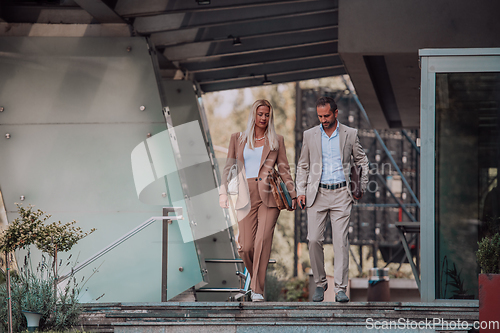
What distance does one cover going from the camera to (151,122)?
7664 millimetres

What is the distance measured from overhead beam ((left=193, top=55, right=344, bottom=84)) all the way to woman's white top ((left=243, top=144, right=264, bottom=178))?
5.24m

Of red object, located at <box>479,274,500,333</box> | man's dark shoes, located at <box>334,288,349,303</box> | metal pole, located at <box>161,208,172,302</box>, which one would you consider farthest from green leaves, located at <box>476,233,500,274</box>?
metal pole, located at <box>161,208,172,302</box>

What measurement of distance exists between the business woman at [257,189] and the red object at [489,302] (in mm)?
1978

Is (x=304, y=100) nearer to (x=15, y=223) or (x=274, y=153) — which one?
(x=274, y=153)

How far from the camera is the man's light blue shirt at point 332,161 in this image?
570 cm

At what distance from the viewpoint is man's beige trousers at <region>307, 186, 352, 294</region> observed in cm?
558

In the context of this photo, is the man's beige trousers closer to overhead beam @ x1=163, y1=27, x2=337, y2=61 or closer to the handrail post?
the handrail post

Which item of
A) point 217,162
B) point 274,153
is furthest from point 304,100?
point 274,153

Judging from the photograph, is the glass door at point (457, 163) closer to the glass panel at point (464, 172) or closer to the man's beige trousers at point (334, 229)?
the glass panel at point (464, 172)

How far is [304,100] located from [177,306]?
11305 millimetres

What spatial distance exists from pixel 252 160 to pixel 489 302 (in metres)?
2.38

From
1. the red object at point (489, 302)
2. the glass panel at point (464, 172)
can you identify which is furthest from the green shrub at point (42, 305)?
the glass panel at point (464, 172)

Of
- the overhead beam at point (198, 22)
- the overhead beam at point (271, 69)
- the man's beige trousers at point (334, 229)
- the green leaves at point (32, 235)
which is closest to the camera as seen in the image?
the green leaves at point (32, 235)

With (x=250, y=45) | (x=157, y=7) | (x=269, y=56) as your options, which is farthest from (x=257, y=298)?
(x=269, y=56)
